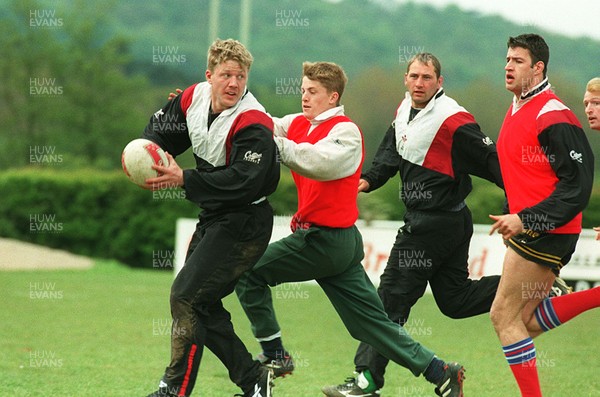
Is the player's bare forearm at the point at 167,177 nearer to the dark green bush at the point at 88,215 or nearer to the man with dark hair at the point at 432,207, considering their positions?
the man with dark hair at the point at 432,207

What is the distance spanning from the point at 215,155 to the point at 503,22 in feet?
189

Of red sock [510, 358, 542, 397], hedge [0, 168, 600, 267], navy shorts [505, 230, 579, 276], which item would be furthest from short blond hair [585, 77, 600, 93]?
hedge [0, 168, 600, 267]

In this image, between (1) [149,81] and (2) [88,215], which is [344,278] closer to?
(2) [88,215]

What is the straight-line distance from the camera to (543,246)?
5766mm

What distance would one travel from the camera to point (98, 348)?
29.5 feet

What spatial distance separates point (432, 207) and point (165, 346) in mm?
3769

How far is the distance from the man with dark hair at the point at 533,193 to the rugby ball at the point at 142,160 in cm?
203

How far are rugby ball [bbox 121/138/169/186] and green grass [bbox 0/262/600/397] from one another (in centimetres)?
185

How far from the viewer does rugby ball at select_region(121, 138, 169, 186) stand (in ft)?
18.1

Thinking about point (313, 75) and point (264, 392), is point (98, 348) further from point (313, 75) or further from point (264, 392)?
point (313, 75)

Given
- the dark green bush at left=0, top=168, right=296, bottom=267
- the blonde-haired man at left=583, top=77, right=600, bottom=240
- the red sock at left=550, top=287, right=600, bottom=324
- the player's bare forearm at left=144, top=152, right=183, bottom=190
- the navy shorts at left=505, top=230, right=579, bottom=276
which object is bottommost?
the dark green bush at left=0, top=168, right=296, bottom=267

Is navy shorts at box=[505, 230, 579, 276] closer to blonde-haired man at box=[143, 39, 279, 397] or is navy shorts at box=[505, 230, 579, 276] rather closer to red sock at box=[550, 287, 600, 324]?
red sock at box=[550, 287, 600, 324]

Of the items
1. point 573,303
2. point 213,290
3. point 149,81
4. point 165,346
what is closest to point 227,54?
point 213,290

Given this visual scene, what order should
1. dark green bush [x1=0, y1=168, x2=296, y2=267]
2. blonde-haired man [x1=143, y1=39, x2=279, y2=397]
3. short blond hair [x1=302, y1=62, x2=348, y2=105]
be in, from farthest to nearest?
dark green bush [x1=0, y1=168, x2=296, y2=267] < short blond hair [x1=302, y1=62, x2=348, y2=105] < blonde-haired man [x1=143, y1=39, x2=279, y2=397]
